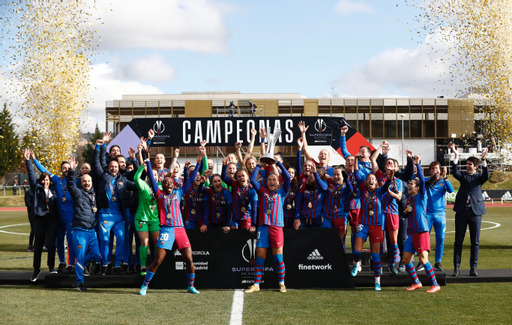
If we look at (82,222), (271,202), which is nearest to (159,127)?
(82,222)

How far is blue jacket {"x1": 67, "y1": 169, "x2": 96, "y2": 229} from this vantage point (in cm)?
866

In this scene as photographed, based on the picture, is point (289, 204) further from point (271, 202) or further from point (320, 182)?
point (271, 202)

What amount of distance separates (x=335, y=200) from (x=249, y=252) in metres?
1.64

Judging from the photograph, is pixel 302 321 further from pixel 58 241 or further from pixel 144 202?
pixel 58 241

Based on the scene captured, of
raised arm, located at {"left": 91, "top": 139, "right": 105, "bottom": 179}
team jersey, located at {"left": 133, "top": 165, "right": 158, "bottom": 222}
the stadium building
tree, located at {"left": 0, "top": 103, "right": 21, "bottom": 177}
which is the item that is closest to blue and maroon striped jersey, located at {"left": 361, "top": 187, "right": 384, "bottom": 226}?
team jersey, located at {"left": 133, "top": 165, "right": 158, "bottom": 222}

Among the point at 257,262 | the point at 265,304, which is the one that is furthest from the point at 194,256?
the point at 265,304

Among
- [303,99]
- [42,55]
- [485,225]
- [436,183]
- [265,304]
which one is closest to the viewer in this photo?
[265,304]

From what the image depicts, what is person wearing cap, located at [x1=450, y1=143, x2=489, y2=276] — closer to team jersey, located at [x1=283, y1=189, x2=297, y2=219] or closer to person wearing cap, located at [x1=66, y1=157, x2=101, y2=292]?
team jersey, located at [x1=283, y1=189, x2=297, y2=219]

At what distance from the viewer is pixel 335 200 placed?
909 centimetres

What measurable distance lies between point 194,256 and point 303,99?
49.3 m

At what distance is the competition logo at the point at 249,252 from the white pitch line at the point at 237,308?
507mm

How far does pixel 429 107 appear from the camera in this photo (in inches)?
2338

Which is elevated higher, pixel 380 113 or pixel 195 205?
→ pixel 380 113

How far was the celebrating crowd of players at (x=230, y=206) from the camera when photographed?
8.42 meters
